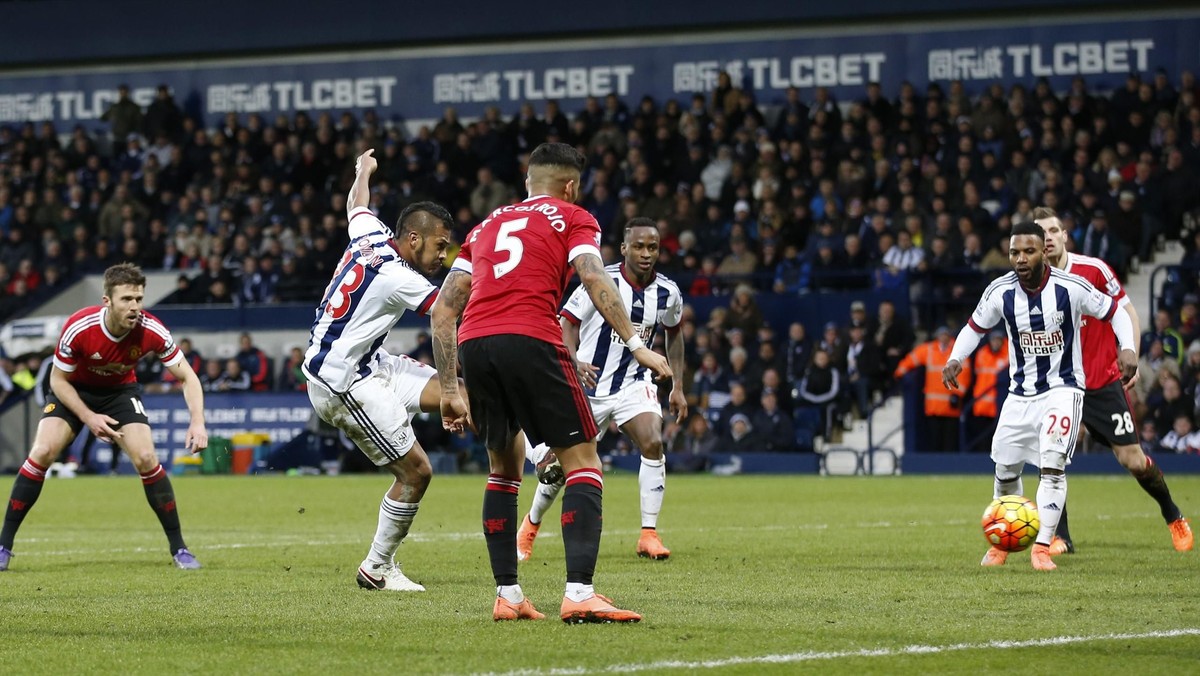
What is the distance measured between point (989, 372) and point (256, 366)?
11.5 metres

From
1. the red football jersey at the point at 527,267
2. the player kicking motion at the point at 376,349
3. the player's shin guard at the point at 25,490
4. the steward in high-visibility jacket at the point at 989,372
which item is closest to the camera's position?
the red football jersey at the point at 527,267

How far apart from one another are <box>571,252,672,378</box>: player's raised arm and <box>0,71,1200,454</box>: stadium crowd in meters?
16.3

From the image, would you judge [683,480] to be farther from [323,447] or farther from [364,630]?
[364,630]

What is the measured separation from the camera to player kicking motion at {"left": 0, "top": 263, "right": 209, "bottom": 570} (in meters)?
10.9

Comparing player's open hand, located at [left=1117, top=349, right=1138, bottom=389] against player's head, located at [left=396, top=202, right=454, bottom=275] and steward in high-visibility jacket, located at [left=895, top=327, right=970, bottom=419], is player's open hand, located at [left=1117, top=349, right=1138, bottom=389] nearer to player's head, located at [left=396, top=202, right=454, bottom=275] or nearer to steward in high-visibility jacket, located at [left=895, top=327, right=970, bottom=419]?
player's head, located at [left=396, top=202, right=454, bottom=275]

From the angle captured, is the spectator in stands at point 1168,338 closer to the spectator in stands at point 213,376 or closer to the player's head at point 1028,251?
the player's head at point 1028,251

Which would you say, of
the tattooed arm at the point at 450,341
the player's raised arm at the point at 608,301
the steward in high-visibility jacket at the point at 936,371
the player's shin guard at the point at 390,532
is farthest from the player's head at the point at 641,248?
the steward in high-visibility jacket at the point at 936,371

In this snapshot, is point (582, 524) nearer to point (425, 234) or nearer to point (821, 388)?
point (425, 234)

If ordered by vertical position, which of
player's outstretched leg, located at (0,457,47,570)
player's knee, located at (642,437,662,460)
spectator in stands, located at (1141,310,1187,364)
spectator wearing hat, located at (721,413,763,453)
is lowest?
spectator wearing hat, located at (721,413,763,453)

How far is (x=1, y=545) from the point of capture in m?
11.1

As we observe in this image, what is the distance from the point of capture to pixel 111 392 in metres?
11.5

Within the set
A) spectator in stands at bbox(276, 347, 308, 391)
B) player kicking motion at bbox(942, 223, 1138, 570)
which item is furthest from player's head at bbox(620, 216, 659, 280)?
spectator in stands at bbox(276, 347, 308, 391)

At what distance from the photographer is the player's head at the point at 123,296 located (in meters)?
10.8

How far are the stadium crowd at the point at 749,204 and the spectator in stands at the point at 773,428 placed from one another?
0.09 ft
